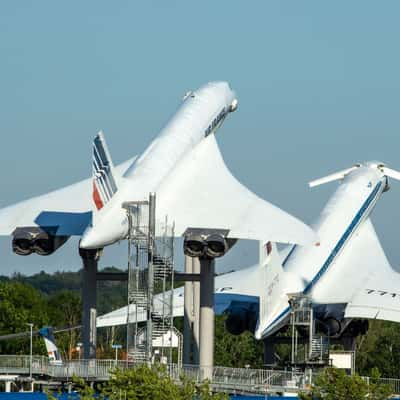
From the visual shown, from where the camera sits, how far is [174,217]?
70062 millimetres

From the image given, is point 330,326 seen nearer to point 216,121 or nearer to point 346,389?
point 216,121

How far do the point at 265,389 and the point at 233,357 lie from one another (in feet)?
190

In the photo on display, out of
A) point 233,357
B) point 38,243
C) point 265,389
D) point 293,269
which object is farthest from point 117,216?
point 233,357

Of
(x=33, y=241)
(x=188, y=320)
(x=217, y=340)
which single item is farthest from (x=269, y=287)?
(x=217, y=340)

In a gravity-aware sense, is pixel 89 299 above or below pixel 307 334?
above

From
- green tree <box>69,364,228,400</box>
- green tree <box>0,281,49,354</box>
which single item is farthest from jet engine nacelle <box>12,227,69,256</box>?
green tree <box>0,281,49,354</box>

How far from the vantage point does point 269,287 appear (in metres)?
79.0

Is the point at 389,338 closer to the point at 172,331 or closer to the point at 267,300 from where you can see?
the point at 267,300

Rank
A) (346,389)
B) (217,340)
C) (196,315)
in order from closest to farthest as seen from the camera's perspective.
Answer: (346,389)
(196,315)
(217,340)

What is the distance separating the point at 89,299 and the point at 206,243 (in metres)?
7.17

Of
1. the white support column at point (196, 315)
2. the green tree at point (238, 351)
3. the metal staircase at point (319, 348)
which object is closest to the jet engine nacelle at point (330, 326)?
the metal staircase at point (319, 348)

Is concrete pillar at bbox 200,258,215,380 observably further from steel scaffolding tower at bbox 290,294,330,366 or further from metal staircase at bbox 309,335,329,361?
metal staircase at bbox 309,335,329,361

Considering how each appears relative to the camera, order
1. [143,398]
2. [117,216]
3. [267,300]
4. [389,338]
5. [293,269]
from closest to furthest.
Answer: [143,398]
[117,216]
[267,300]
[293,269]
[389,338]

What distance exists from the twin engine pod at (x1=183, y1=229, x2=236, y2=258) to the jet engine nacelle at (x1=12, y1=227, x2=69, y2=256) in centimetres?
626
